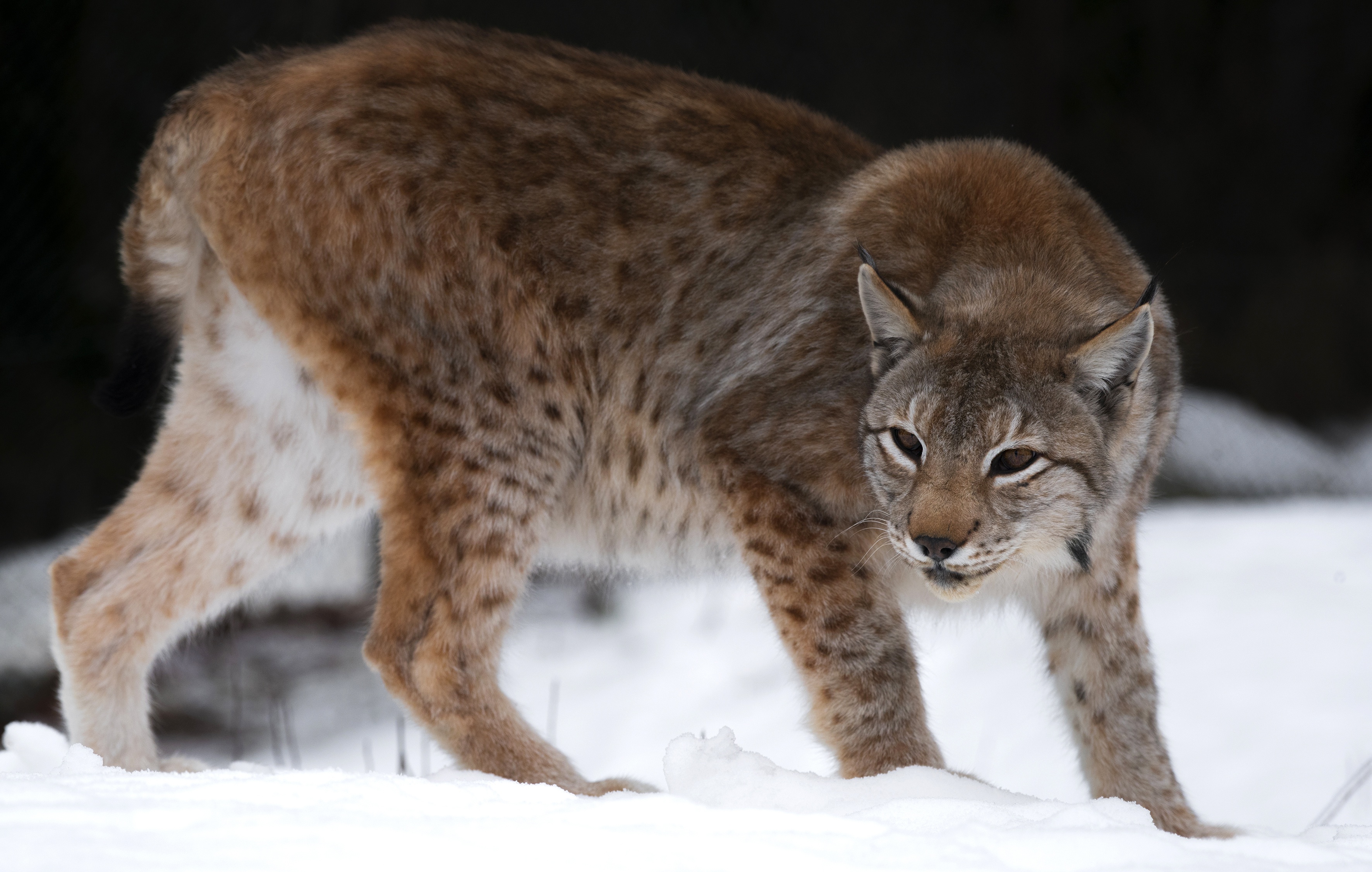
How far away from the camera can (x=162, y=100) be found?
212 inches

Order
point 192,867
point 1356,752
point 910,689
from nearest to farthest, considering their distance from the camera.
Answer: point 192,867 < point 910,689 < point 1356,752

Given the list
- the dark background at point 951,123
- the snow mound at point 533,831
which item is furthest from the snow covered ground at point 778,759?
the dark background at point 951,123

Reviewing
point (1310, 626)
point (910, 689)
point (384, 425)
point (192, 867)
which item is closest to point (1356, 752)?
point (1310, 626)

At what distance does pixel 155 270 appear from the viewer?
3164mm

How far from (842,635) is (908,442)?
0.47m

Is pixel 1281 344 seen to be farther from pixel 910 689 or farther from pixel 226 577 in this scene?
pixel 226 577

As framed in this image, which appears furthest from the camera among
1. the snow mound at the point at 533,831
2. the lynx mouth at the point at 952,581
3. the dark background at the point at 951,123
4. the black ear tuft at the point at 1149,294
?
the dark background at the point at 951,123

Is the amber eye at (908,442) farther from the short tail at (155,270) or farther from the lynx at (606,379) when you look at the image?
the short tail at (155,270)

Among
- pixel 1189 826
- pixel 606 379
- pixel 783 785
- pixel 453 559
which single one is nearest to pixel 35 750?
pixel 453 559

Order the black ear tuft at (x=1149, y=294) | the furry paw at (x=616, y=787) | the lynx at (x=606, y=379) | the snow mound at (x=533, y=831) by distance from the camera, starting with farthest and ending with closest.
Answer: the furry paw at (x=616, y=787) → the lynx at (x=606, y=379) → the black ear tuft at (x=1149, y=294) → the snow mound at (x=533, y=831)

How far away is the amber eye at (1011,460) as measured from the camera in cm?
248

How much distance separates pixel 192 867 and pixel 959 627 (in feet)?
7.23

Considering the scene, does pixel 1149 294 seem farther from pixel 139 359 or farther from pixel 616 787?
pixel 139 359

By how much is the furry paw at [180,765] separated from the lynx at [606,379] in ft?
0.09
